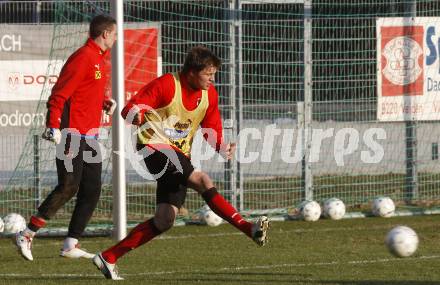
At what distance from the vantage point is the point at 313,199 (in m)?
15.4

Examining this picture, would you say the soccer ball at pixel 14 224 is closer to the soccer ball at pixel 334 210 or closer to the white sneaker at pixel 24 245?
the white sneaker at pixel 24 245

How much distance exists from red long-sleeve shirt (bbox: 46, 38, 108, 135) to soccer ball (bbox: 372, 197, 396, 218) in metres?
5.18

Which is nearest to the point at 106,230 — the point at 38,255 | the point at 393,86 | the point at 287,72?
the point at 38,255

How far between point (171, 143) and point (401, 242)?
198cm

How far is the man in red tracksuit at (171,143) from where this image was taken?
8.77 meters

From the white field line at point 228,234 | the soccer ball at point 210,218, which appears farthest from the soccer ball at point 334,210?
the soccer ball at point 210,218

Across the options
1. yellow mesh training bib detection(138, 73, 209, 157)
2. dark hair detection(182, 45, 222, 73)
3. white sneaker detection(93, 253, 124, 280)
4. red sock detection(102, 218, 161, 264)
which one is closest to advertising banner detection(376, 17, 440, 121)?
yellow mesh training bib detection(138, 73, 209, 157)

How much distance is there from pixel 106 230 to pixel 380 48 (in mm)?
5143

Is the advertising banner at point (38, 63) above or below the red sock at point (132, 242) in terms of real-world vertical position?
above

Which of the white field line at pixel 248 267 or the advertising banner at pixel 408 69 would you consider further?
the advertising banner at pixel 408 69

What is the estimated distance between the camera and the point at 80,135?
10188 mm

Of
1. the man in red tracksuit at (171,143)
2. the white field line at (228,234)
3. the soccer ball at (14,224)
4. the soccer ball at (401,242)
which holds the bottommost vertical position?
the white field line at (228,234)

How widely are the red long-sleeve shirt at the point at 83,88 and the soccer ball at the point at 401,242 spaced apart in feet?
9.68

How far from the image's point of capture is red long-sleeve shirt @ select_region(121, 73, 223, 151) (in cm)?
880
